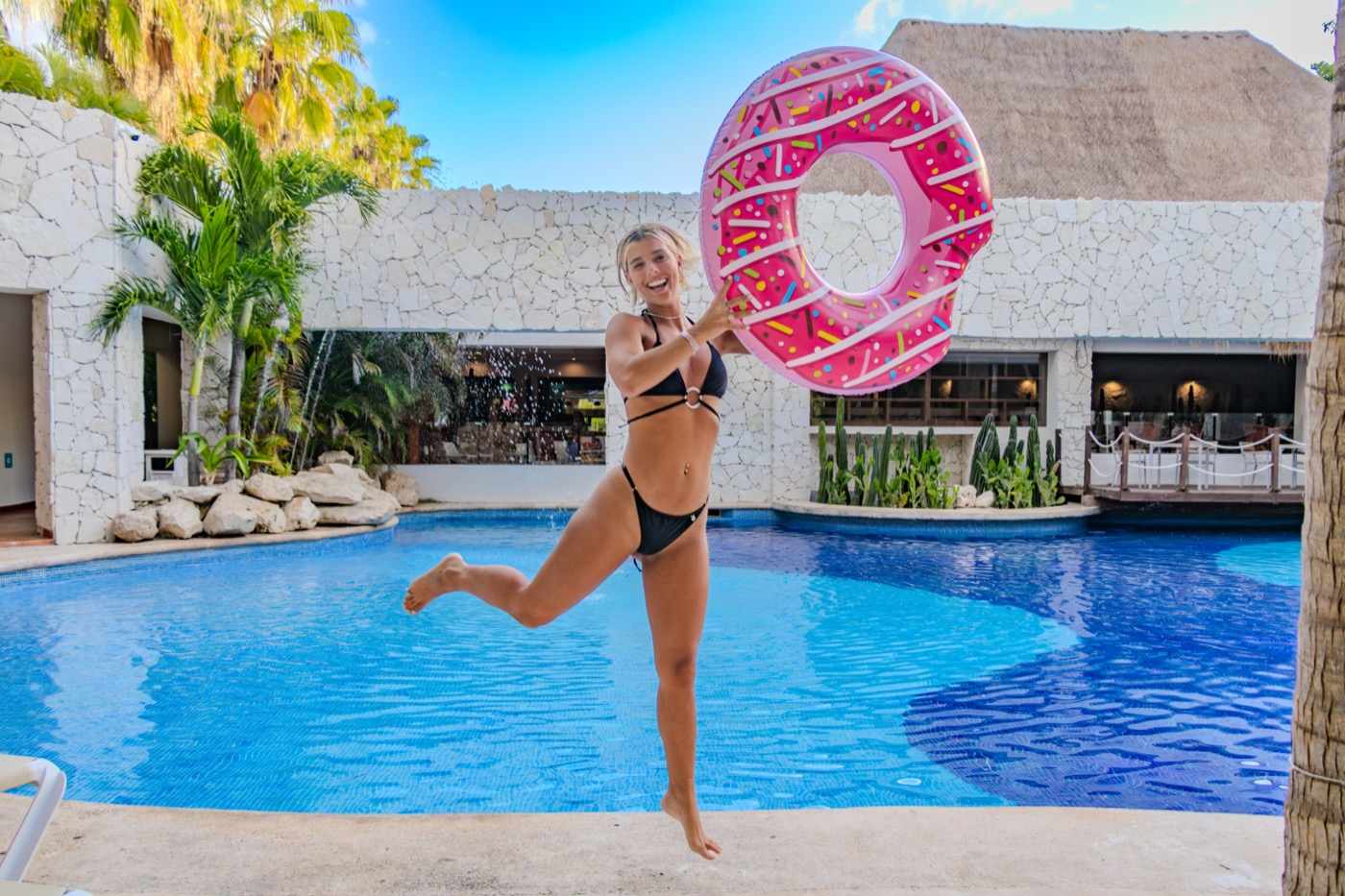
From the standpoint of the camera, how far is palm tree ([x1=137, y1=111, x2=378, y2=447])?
889cm

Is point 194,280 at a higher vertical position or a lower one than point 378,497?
higher

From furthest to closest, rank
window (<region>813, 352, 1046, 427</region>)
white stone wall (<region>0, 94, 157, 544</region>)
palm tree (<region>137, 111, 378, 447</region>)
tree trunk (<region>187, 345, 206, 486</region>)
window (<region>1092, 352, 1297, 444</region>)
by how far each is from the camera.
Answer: window (<region>1092, 352, 1297, 444</region>) < window (<region>813, 352, 1046, 427</region>) < tree trunk (<region>187, 345, 206, 486</region>) < palm tree (<region>137, 111, 378, 447</region>) < white stone wall (<region>0, 94, 157, 544</region>)

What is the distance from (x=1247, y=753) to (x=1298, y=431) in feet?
40.9

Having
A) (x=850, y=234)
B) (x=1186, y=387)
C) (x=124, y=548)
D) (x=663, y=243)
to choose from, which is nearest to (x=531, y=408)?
(x=850, y=234)

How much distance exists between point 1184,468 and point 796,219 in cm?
1088

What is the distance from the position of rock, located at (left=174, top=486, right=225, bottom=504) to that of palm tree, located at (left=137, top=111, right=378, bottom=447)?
0.95 meters

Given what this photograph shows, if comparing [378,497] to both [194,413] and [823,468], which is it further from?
[823,468]

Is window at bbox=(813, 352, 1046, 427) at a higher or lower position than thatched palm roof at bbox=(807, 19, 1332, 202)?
lower

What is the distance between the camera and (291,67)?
1342cm

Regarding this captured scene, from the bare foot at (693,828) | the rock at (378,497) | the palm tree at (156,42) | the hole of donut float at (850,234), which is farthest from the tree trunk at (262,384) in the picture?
the bare foot at (693,828)

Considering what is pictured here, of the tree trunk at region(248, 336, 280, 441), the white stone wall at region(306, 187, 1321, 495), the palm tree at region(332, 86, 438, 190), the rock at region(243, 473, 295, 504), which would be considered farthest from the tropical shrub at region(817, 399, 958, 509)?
the palm tree at region(332, 86, 438, 190)

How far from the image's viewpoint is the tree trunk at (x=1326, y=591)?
134cm

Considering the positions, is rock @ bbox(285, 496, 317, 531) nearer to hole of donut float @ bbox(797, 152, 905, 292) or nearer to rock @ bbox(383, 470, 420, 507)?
rock @ bbox(383, 470, 420, 507)

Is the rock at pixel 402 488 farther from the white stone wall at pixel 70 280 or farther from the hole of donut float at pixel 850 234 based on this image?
the hole of donut float at pixel 850 234
